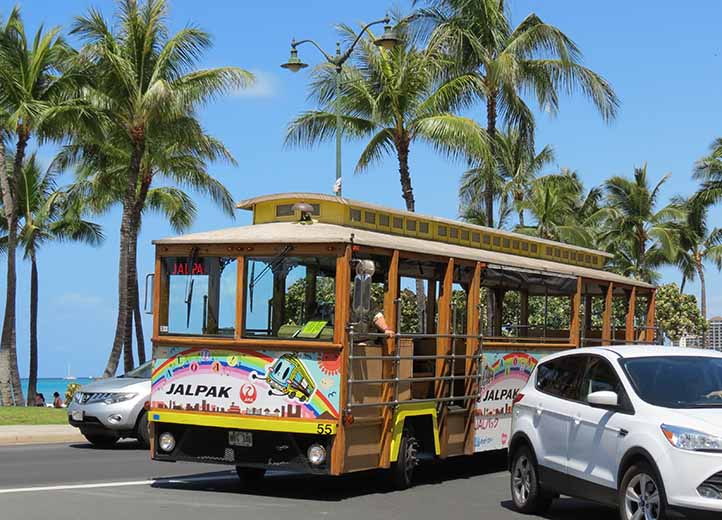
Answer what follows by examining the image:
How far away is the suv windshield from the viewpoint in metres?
9.68

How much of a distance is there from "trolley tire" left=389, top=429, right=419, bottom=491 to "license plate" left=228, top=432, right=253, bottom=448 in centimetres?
177

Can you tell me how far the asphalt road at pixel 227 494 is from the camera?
1114 centimetres

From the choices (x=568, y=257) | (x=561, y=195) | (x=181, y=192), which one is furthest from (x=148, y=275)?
(x=561, y=195)

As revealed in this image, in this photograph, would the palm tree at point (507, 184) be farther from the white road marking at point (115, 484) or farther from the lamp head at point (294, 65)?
the white road marking at point (115, 484)

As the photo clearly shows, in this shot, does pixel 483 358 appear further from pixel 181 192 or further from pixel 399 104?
pixel 181 192

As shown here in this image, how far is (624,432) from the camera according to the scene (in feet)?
31.4

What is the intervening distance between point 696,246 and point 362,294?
5595 cm

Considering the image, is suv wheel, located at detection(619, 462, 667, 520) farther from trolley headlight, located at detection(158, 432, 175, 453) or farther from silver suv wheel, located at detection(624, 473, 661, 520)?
trolley headlight, located at detection(158, 432, 175, 453)

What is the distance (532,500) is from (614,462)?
5.79ft

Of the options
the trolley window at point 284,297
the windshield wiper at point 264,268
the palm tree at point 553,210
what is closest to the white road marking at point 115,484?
the trolley window at point 284,297

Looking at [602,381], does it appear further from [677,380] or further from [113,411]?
[113,411]

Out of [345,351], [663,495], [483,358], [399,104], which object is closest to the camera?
[663,495]

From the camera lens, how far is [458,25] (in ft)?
107

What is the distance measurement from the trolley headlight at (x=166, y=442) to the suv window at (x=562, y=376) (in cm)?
413
